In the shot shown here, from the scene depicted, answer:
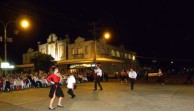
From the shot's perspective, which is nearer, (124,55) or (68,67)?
(68,67)

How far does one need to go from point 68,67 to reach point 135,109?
43.5 m

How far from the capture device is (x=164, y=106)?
1195 cm

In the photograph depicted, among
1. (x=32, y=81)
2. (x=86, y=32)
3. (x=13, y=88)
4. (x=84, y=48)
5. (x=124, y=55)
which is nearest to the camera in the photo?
(x=13, y=88)

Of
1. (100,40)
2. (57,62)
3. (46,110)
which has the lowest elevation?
(46,110)

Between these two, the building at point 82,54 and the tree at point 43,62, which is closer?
the building at point 82,54

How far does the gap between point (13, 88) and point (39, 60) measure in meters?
28.6

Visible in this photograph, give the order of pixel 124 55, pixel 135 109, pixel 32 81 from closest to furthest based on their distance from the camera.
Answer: pixel 135 109 < pixel 32 81 < pixel 124 55

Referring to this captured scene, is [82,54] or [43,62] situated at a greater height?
[82,54]

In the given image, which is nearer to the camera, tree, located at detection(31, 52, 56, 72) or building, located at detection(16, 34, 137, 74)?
building, located at detection(16, 34, 137, 74)

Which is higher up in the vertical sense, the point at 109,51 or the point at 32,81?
the point at 109,51

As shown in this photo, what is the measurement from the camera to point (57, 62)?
5441 centimetres

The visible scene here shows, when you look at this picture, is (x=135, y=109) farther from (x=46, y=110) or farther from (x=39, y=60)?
(x=39, y=60)

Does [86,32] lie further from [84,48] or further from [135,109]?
[135,109]

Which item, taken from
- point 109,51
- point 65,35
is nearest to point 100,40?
point 109,51
